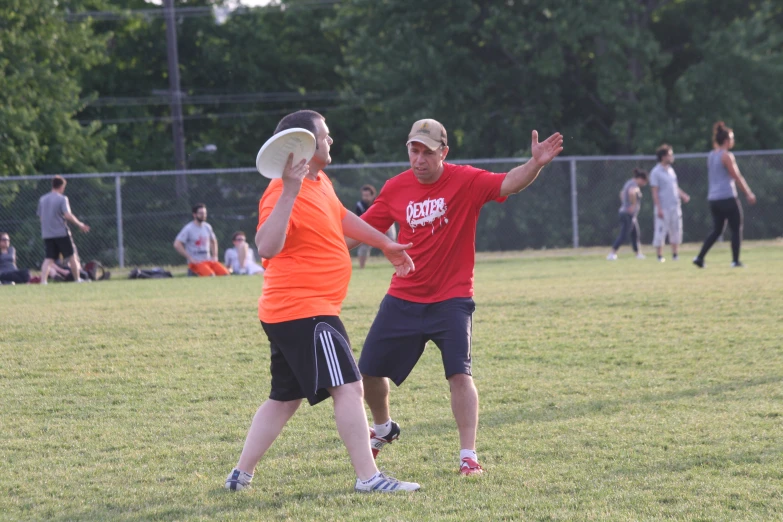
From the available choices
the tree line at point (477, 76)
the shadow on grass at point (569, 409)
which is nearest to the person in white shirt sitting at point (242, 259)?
the tree line at point (477, 76)

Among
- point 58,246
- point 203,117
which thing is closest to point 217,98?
point 203,117

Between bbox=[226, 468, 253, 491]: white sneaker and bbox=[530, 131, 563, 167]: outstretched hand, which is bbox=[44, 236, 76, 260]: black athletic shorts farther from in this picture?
bbox=[530, 131, 563, 167]: outstretched hand

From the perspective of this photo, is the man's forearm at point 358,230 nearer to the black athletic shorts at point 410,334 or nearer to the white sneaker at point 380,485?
the black athletic shorts at point 410,334

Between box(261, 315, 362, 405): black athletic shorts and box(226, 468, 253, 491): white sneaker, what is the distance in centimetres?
51

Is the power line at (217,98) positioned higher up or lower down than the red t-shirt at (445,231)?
higher up

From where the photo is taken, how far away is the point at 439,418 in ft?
20.1

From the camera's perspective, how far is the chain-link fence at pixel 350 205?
2075cm

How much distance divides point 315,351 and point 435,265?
1.00m

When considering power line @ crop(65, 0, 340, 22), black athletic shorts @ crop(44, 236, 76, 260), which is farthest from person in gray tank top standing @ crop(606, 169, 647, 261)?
power line @ crop(65, 0, 340, 22)

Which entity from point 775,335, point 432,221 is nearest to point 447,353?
point 432,221

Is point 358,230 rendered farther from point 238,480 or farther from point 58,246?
point 58,246

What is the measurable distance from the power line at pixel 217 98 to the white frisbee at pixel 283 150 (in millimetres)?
33556

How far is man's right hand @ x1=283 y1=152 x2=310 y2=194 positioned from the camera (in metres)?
Result: 4.11

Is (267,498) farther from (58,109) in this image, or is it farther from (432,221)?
(58,109)
